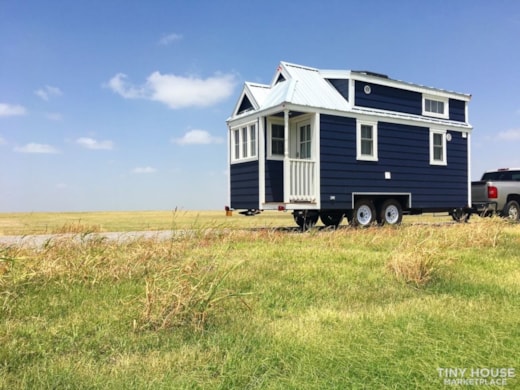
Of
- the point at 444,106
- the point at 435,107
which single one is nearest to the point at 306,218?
the point at 435,107

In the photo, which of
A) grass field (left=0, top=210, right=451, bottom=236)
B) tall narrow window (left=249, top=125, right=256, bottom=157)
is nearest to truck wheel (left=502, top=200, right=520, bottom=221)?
grass field (left=0, top=210, right=451, bottom=236)

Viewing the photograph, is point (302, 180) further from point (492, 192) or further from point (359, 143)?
point (492, 192)

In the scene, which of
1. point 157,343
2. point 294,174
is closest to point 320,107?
point 294,174

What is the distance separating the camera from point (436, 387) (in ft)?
8.36

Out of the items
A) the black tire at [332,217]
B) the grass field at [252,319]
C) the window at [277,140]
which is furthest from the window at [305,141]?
Answer: the grass field at [252,319]

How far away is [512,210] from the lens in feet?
51.0

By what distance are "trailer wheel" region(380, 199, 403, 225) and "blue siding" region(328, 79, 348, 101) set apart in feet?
11.1

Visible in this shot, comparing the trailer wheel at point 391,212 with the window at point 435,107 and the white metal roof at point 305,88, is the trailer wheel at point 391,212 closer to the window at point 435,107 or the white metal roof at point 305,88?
the white metal roof at point 305,88

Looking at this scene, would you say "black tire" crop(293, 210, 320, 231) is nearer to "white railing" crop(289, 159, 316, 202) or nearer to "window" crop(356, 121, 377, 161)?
"white railing" crop(289, 159, 316, 202)

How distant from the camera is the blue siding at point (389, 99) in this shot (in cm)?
1309

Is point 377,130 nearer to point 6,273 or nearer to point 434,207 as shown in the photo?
point 434,207

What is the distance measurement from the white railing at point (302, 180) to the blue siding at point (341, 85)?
2.54 metres

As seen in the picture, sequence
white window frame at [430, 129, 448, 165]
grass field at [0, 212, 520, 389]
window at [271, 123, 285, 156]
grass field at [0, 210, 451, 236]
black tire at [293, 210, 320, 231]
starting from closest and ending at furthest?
grass field at [0, 212, 520, 389]
grass field at [0, 210, 451, 236]
window at [271, 123, 285, 156]
black tire at [293, 210, 320, 231]
white window frame at [430, 129, 448, 165]

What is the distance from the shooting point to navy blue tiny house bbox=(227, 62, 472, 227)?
11953 millimetres
